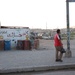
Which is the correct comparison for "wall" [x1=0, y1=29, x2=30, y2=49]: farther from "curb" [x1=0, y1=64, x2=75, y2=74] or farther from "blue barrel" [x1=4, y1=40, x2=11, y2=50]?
"curb" [x1=0, y1=64, x2=75, y2=74]

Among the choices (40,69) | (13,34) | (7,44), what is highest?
(13,34)

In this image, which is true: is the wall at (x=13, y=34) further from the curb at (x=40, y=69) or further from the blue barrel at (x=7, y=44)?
the curb at (x=40, y=69)

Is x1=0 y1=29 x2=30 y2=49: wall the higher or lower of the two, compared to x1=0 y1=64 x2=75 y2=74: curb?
higher

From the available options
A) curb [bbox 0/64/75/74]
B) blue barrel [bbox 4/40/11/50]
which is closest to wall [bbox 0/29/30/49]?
blue barrel [bbox 4/40/11/50]

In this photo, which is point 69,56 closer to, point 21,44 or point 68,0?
point 68,0

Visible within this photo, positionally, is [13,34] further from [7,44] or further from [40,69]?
[40,69]

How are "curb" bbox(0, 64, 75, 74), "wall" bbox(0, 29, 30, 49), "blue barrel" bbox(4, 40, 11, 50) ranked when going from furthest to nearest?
"wall" bbox(0, 29, 30, 49), "blue barrel" bbox(4, 40, 11, 50), "curb" bbox(0, 64, 75, 74)

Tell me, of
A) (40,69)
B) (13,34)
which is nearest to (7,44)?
(13,34)

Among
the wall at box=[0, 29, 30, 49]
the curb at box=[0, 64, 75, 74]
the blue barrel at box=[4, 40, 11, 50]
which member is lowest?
the curb at box=[0, 64, 75, 74]

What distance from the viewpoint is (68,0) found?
18797 millimetres

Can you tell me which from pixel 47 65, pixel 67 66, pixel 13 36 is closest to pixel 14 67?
pixel 47 65

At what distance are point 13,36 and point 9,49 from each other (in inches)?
82.3

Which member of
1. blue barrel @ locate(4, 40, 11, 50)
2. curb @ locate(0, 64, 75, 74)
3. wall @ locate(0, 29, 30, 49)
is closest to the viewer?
curb @ locate(0, 64, 75, 74)

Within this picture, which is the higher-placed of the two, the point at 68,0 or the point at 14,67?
the point at 68,0
